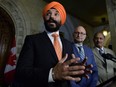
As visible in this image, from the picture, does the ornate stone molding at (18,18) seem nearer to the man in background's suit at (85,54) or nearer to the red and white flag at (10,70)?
the red and white flag at (10,70)

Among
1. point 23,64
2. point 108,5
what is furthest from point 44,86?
point 108,5

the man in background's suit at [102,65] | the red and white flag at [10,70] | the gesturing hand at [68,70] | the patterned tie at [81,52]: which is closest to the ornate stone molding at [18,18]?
the red and white flag at [10,70]

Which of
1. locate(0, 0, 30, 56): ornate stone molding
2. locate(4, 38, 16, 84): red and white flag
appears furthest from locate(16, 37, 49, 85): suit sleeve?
locate(0, 0, 30, 56): ornate stone molding

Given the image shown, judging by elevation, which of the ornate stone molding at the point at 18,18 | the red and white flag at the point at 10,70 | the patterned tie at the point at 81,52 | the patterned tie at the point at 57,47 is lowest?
the red and white flag at the point at 10,70

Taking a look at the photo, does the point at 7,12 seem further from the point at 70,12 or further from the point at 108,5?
the point at 70,12

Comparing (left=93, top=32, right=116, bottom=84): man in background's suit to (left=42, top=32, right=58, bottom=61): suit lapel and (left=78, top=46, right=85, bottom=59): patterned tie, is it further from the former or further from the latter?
(left=42, top=32, right=58, bottom=61): suit lapel

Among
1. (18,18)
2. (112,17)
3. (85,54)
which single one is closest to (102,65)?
(85,54)

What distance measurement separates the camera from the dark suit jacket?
40.9 inches

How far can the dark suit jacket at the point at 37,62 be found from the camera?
3.41ft

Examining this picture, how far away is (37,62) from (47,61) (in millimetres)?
58

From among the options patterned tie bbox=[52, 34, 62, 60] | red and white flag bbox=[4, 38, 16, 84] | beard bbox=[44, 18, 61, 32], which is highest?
beard bbox=[44, 18, 61, 32]

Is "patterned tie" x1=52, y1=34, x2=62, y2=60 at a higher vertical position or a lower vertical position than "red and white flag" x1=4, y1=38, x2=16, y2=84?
higher

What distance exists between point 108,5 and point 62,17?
10.6 ft

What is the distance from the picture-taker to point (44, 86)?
1.04 m
